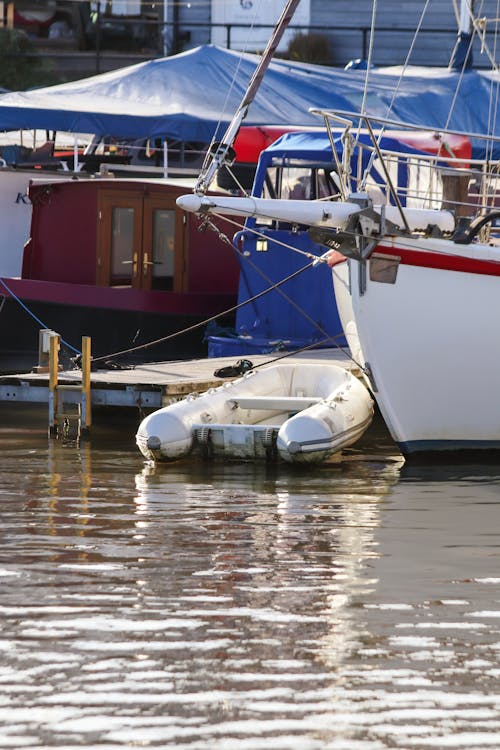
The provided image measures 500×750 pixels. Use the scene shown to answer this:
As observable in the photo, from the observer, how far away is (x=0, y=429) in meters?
14.4

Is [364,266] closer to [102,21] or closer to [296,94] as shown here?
[296,94]

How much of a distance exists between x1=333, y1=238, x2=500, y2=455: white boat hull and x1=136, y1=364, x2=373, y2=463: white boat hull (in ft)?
1.57

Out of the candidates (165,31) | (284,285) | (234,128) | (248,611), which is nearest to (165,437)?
(234,128)

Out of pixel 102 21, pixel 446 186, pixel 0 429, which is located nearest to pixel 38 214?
pixel 0 429

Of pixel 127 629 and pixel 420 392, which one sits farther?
pixel 420 392

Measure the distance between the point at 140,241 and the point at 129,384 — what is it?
15.8ft

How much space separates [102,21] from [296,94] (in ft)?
45.1

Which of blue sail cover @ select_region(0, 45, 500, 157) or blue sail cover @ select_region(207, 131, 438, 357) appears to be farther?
blue sail cover @ select_region(0, 45, 500, 157)

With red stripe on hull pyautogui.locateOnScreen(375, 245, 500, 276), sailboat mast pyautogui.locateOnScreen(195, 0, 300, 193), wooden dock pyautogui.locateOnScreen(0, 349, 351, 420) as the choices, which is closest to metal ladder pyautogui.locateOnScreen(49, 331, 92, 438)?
wooden dock pyautogui.locateOnScreen(0, 349, 351, 420)

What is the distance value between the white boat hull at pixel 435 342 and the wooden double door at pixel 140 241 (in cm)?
601

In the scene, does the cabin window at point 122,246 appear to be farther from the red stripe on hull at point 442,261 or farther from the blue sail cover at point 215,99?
the red stripe on hull at point 442,261

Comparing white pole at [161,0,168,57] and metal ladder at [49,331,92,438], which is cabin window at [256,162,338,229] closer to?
metal ladder at [49,331,92,438]

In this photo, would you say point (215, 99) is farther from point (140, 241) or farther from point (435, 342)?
point (435, 342)

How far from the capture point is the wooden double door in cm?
1783
